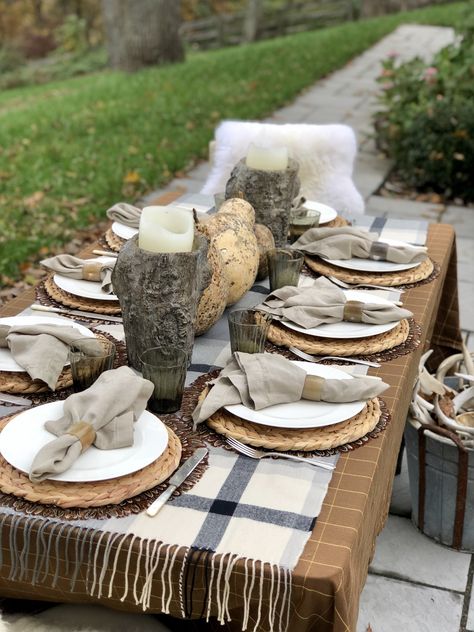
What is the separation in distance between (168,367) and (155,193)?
16.0 feet

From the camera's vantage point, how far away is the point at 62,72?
65.7 ft

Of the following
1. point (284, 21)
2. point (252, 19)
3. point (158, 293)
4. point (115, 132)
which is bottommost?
point (284, 21)

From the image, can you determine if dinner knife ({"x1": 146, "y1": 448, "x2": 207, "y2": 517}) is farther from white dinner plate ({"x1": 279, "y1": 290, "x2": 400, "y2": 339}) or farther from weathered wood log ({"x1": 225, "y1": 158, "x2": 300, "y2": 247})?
weathered wood log ({"x1": 225, "y1": 158, "x2": 300, "y2": 247})

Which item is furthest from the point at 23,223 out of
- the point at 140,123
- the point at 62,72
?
the point at 62,72

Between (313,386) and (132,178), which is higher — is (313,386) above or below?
above

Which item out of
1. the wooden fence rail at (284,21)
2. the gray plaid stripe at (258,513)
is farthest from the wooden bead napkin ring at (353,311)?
the wooden fence rail at (284,21)

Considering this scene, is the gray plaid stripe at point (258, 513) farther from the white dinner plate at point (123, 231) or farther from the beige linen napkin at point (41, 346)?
the white dinner plate at point (123, 231)

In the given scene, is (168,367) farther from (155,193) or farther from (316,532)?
(155,193)

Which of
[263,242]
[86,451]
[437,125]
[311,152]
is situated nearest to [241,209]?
[263,242]

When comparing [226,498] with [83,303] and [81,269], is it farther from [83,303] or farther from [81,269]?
[81,269]

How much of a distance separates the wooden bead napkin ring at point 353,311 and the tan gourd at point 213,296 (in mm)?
322

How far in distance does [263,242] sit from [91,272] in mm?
537

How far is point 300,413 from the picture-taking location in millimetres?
1774

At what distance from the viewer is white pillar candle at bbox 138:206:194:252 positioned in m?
1.88
